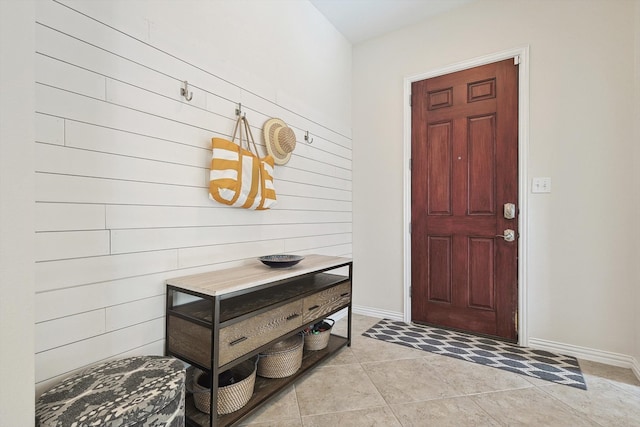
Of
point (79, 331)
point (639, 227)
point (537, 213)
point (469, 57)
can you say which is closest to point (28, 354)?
point (79, 331)

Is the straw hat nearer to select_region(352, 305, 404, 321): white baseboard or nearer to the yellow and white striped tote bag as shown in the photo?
the yellow and white striped tote bag

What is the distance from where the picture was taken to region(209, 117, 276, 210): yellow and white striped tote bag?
164cm

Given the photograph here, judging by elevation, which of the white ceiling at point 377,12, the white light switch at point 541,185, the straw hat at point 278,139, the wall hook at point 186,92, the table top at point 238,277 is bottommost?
the table top at point 238,277

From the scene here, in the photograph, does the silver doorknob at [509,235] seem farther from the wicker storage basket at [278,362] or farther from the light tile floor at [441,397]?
the wicker storage basket at [278,362]

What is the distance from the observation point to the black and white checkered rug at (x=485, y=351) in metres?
1.94

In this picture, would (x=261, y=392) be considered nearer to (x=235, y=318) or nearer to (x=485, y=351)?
(x=235, y=318)

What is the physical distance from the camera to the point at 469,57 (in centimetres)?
262

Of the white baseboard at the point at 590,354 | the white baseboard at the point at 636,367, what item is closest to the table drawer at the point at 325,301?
the white baseboard at the point at 590,354

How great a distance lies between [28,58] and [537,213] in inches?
116

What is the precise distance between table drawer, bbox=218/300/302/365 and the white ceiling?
2.54 meters

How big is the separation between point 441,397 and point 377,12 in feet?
9.98

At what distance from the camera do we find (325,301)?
2.00 meters

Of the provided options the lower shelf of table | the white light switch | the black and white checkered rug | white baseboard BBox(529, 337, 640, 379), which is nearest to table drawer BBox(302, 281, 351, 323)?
the lower shelf of table

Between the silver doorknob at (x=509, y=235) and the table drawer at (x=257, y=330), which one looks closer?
the table drawer at (x=257, y=330)
